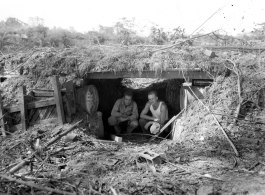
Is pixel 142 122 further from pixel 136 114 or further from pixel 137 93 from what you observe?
pixel 137 93

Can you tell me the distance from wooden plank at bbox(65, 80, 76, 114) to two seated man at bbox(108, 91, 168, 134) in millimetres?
1619

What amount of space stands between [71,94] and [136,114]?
2291mm

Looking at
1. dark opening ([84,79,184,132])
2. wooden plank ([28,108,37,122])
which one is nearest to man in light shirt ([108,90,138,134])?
dark opening ([84,79,184,132])

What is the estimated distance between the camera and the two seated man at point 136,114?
8.24 meters

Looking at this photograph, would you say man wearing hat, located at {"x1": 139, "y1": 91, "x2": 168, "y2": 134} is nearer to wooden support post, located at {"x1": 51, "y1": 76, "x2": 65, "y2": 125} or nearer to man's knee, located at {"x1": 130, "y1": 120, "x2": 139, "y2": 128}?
man's knee, located at {"x1": 130, "y1": 120, "x2": 139, "y2": 128}

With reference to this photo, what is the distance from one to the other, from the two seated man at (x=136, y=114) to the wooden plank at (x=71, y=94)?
162cm

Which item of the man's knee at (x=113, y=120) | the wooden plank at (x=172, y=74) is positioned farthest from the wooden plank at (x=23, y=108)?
the man's knee at (x=113, y=120)

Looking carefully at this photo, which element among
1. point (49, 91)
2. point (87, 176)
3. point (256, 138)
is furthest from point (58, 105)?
point (256, 138)

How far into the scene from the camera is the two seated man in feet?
27.0

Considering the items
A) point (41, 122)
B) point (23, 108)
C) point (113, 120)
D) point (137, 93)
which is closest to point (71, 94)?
point (41, 122)

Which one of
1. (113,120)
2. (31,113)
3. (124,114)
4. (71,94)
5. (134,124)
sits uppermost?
(71,94)

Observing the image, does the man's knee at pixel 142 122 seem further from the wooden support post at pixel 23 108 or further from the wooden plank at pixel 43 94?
the wooden support post at pixel 23 108

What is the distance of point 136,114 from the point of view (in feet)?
28.3

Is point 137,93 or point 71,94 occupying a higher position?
point 71,94
